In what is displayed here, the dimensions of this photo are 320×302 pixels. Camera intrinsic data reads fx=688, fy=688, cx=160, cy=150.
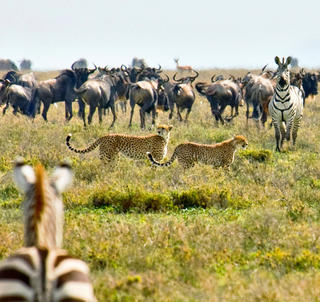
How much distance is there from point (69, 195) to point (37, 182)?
18.8 feet

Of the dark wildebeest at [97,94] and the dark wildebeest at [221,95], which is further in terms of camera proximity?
the dark wildebeest at [221,95]

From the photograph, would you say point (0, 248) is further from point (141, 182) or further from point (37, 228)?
point (141, 182)

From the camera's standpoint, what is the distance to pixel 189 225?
8359mm

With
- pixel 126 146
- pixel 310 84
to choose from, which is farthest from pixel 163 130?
pixel 310 84

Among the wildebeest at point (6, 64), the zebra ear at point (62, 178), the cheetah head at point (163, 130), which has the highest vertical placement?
the zebra ear at point (62, 178)

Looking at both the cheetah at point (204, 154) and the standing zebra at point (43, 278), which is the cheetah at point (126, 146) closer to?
the cheetah at point (204, 154)

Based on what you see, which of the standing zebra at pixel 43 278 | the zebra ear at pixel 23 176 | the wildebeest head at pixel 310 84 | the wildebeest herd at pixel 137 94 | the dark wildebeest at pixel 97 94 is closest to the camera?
the standing zebra at pixel 43 278

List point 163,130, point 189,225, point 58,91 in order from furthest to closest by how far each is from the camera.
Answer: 1. point 58,91
2. point 163,130
3. point 189,225

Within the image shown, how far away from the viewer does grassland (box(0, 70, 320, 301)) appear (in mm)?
5930

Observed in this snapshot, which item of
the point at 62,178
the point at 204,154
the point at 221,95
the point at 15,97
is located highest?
the point at 62,178

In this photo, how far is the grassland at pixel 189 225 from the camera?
19.5 ft

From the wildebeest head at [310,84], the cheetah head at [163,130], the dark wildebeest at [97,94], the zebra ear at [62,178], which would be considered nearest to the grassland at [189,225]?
the cheetah head at [163,130]

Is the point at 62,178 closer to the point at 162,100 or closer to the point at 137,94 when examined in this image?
the point at 137,94

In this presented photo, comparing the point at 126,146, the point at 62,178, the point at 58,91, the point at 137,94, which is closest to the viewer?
the point at 62,178
